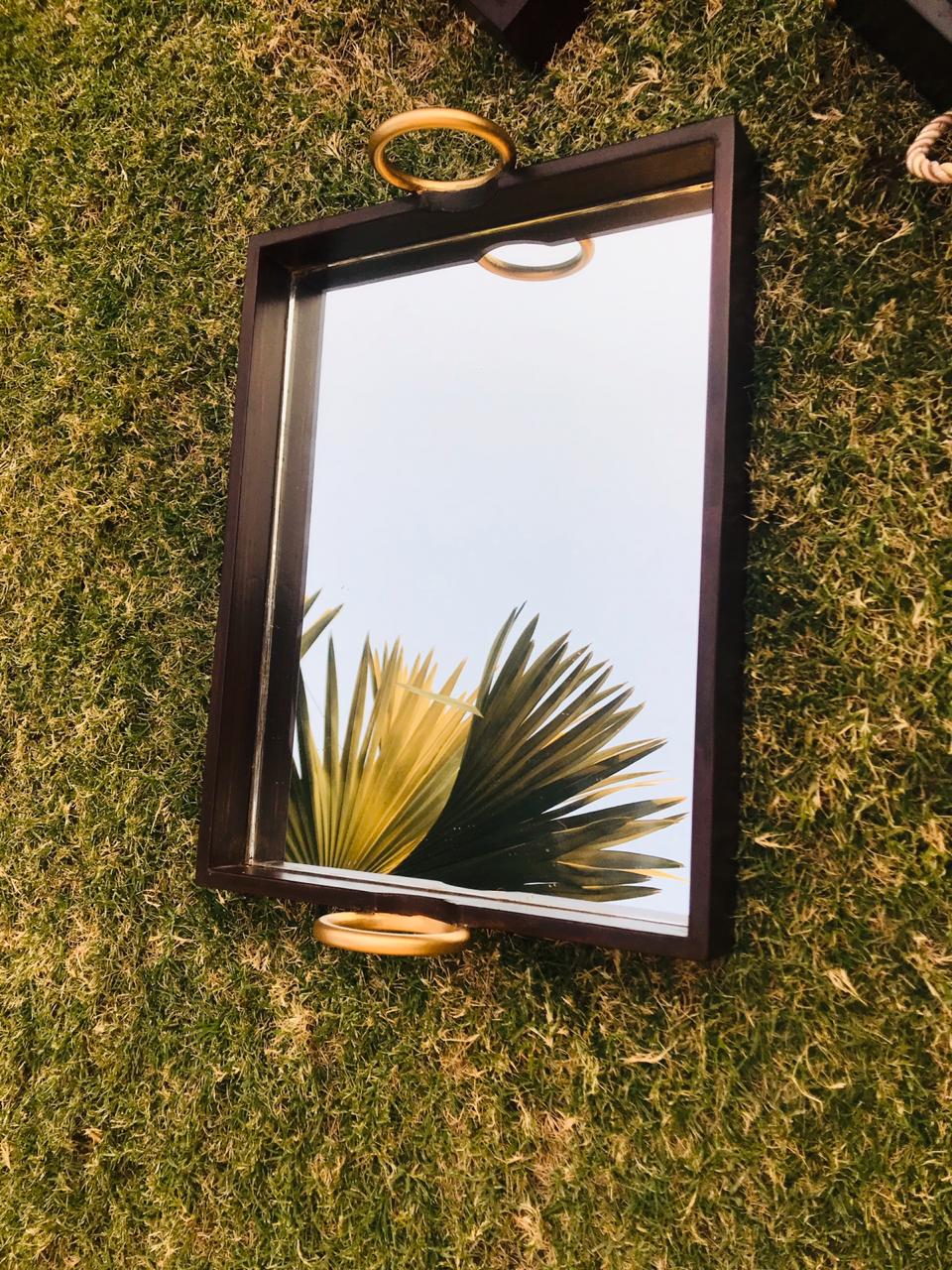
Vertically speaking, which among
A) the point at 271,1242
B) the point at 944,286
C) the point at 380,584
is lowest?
the point at 271,1242

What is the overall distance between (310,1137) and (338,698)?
0.46m

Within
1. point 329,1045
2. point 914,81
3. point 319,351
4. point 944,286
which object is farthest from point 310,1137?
point 914,81

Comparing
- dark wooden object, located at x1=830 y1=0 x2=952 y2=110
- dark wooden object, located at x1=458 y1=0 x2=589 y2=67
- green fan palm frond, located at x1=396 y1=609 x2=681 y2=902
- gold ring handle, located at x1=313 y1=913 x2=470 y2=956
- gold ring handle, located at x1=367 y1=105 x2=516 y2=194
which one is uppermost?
dark wooden object, located at x1=458 y1=0 x2=589 y2=67

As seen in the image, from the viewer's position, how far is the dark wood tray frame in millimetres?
739

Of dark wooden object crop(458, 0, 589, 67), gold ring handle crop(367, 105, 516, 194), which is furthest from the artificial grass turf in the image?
gold ring handle crop(367, 105, 516, 194)

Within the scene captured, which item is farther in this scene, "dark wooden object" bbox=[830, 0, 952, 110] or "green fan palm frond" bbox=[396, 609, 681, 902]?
"green fan palm frond" bbox=[396, 609, 681, 902]

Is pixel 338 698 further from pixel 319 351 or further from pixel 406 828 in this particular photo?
pixel 319 351

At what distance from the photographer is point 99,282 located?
1195 mm

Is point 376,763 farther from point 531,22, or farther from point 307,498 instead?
point 531,22

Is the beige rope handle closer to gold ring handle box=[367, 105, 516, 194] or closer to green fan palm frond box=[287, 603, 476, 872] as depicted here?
gold ring handle box=[367, 105, 516, 194]

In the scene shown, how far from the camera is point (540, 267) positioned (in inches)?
36.1

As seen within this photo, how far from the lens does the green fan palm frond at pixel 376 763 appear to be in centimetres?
91

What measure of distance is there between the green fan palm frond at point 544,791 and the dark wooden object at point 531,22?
0.58 m

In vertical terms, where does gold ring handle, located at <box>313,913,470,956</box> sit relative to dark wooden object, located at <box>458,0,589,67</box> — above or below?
below
